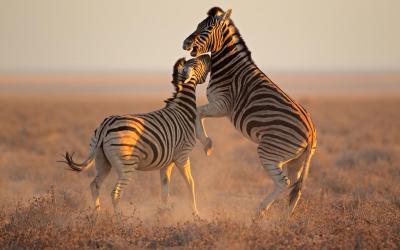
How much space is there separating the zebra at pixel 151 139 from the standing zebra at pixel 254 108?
246 mm

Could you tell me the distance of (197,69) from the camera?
406 inches

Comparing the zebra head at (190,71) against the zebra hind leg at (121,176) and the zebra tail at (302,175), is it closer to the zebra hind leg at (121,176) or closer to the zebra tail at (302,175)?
the zebra hind leg at (121,176)

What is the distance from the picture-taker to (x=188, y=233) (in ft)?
26.7

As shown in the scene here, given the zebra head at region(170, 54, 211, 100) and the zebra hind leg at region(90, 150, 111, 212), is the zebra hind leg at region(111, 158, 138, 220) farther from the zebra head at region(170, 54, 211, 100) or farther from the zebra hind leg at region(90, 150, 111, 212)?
the zebra head at region(170, 54, 211, 100)

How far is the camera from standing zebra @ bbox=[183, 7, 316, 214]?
9266mm

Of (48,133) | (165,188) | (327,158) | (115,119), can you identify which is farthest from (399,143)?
(115,119)

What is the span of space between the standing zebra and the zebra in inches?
9.7

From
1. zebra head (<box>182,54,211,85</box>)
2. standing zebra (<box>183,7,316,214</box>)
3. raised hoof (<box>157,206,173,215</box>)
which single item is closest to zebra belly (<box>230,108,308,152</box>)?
standing zebra (<box>183,7,316,214</box>)

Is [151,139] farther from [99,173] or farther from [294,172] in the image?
[294,172]

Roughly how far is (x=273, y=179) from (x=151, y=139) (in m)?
1.80

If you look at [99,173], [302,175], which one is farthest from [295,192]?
[99,173]

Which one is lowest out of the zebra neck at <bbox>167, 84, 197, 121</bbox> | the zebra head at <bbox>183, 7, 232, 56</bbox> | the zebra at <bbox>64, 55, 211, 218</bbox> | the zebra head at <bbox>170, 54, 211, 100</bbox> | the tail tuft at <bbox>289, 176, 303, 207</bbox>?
the tail tuft at <bbox>289, 176, 303, 207</bbox>

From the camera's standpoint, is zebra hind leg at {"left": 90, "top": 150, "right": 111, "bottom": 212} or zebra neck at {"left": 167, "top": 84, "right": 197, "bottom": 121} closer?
zebra hind leg at {"left": 90, "top": 150, "right": 111, "bottom": 212}

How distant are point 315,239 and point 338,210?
7.69ft
